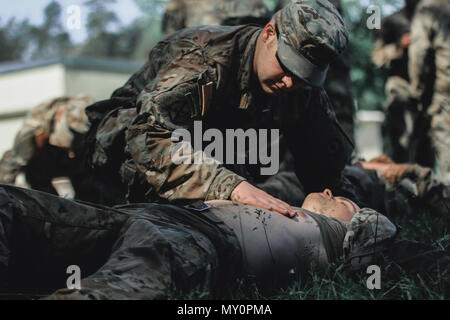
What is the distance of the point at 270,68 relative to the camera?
11.2 feet

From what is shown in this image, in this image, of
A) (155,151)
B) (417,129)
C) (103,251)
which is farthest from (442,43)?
(103,251)

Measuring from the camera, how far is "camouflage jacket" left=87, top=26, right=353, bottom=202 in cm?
312

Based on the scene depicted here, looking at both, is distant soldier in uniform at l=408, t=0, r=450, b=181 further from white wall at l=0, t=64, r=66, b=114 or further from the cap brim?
white wall at l=0, t=64, r=66, b=114

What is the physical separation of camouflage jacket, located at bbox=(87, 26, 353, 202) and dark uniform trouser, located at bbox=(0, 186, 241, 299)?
1.75ft

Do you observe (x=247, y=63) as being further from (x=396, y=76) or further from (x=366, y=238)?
(x=396, y=76)

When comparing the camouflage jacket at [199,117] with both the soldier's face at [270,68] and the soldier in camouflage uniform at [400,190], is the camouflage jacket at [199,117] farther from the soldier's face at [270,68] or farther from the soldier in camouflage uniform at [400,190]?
the soldier in camouflage uniform at [400,190]

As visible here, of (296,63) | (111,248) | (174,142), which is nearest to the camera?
(111,248)

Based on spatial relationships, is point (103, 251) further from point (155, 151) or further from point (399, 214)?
point (399, 214)

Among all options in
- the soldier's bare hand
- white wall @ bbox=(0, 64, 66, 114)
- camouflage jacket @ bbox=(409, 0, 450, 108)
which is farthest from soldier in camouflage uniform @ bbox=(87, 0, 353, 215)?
white wall @ bbox=(0, 64, 66, 114)

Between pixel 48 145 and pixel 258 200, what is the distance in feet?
14.9

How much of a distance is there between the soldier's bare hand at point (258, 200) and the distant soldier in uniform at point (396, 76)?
5.72 m

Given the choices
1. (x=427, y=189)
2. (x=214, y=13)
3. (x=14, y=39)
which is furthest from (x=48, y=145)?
(x=14, y=39)

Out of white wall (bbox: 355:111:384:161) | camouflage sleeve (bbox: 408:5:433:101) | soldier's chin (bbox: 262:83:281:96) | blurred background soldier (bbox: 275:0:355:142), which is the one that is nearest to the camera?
soldier's chin (bbox: 262:83:281:96)

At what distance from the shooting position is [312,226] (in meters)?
2.77
